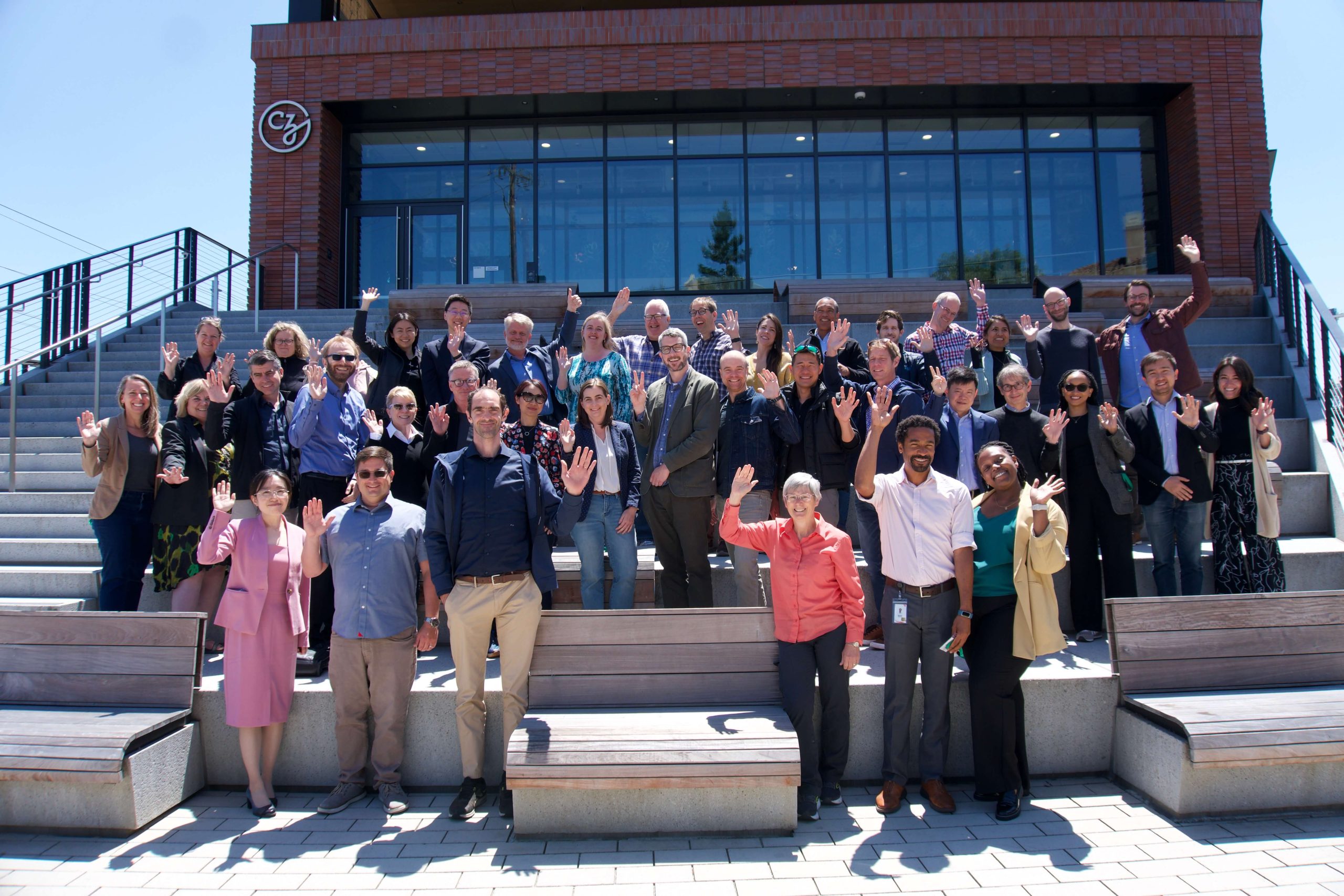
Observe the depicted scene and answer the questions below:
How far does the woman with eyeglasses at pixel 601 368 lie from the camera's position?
610 cm

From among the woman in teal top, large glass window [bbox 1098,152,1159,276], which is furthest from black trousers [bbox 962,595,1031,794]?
large glass window [bbox 1098,152,1159,276]

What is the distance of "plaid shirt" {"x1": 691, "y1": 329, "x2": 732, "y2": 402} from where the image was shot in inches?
257

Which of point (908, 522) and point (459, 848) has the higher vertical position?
point (908, 522)

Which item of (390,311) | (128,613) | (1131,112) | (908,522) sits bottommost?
(128,613)

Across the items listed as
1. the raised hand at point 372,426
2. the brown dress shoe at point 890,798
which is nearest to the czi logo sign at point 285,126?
the raised hand at point 372,426

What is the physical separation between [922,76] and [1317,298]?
809cm

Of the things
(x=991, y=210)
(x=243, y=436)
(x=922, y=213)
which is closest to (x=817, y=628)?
(x=243, y=436)

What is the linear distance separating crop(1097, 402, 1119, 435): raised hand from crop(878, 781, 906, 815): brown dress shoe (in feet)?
9.63

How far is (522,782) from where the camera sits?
3.86 m

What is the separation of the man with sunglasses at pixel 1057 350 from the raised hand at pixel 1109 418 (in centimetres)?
140

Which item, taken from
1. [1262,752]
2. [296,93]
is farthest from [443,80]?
[1262,752]

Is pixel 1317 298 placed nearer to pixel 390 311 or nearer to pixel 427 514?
pixel 427 514

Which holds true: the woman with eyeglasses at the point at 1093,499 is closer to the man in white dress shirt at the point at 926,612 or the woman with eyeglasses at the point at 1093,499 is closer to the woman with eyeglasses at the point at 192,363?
the man in white dress shirt at the point at 926,612

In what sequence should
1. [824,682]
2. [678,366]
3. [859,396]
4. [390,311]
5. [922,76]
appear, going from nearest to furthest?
[824,682] → [678,366] → [859,396] → [390,311] → [922,76]
